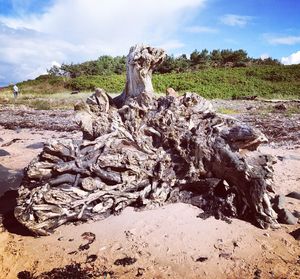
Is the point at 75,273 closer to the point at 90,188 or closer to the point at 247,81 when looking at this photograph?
the point at 90,188

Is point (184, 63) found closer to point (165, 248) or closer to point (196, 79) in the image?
point (196, 79)

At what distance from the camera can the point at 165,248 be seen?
16.5 ft

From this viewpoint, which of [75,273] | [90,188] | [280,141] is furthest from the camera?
[280,141]

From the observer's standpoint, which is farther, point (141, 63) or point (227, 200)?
point (141, 63)

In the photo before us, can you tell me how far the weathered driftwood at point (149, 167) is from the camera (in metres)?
5.64

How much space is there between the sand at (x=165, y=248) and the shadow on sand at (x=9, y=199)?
3.4 inches

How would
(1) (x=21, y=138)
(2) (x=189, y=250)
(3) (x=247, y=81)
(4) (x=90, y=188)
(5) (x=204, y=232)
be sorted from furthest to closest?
(3) (x=247, y=81) → (1) (x=21, y=138) → (4) (x=90, y=188) → (5) (x=204, y=232) → (2) (x=189, y=250)

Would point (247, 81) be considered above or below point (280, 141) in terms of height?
above

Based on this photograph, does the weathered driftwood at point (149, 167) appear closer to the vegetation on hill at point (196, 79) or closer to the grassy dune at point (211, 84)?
the vegetation on hill at point (196, 79)

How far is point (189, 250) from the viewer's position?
5.01 metres

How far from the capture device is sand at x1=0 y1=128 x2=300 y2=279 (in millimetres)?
4562

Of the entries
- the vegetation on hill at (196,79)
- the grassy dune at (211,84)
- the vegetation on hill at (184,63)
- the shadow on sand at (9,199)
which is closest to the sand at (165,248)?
the shadow on sand at (9,199)

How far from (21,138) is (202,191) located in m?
8.85

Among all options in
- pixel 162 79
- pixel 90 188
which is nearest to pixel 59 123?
pixel 90 188
